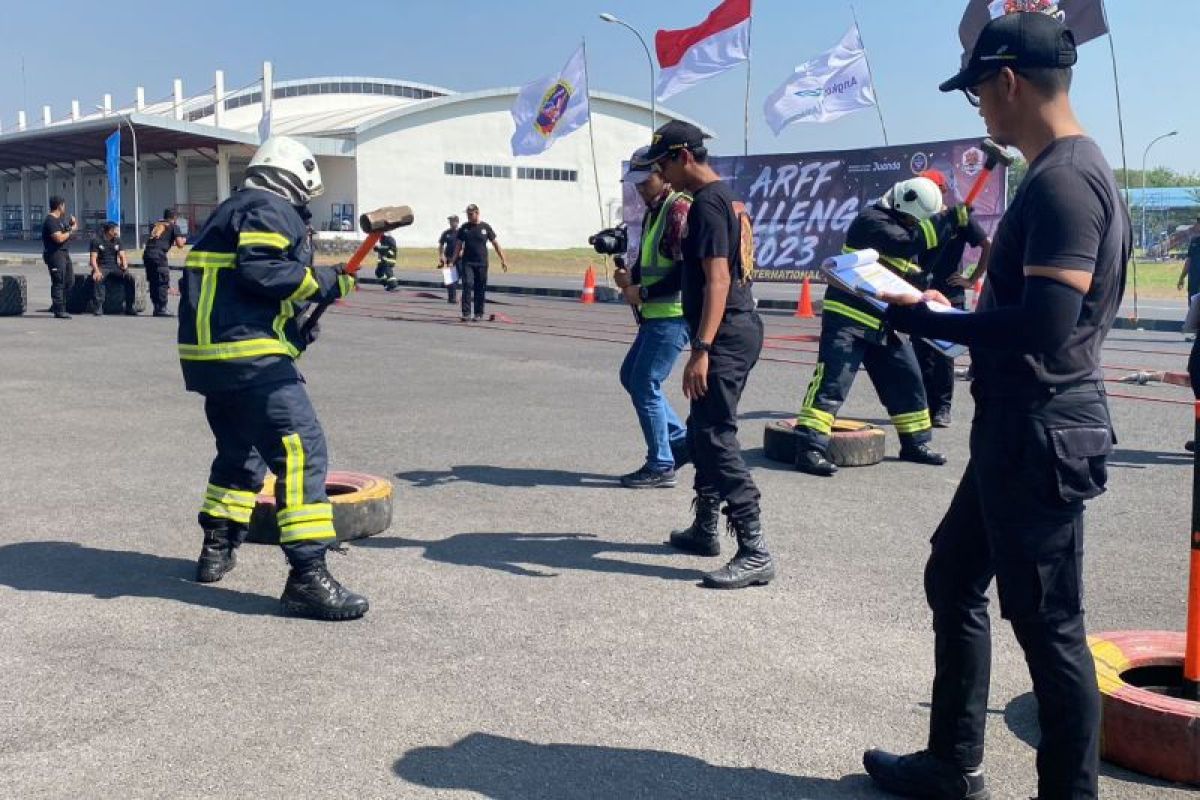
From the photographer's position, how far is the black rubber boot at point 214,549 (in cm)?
513

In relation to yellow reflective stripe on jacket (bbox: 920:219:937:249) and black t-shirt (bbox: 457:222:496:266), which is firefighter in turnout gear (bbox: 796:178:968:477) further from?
black t-shirt (bbox: 457:222:496:266)

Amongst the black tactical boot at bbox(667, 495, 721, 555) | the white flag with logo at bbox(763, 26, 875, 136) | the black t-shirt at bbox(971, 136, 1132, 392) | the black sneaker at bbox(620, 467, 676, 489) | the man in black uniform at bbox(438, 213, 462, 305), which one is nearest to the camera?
the black t-shirt at bbox(971, 136, 1132, 392)

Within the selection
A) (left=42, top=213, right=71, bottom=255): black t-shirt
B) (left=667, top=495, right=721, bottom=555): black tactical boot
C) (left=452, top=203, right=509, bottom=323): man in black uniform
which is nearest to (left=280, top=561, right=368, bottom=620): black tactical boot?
(left=667, top=495, right=721, bottom=555): black tactical boot

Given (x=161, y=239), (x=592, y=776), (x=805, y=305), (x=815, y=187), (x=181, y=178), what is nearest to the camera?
(x=592, y=776)

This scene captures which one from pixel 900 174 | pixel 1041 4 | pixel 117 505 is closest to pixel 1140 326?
pixel 900 174

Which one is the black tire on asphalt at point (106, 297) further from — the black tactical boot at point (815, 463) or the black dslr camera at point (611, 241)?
the black tactical boot at point (815, 463)

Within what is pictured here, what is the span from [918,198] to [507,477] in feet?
10.4

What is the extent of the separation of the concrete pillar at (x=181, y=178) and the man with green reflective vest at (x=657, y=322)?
57.9 metres

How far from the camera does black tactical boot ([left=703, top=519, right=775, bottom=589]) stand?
512cm

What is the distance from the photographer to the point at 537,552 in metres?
5.73

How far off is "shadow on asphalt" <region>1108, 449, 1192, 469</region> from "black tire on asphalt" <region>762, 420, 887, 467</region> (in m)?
1.63

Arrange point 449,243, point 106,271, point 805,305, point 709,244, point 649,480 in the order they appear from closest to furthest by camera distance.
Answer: point 709,244, point 649,480, point 106,271, point 805,305, point 449,243

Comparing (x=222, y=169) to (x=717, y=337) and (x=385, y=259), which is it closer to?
(x=385, y=259)

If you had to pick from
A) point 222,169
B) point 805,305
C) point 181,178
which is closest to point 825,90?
point 805,305
